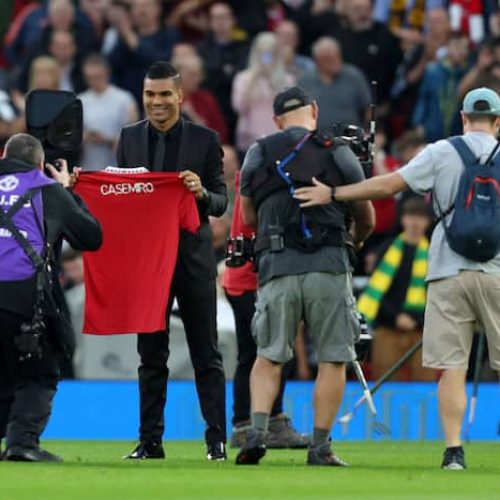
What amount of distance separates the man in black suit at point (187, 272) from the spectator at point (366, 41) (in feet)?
31.3

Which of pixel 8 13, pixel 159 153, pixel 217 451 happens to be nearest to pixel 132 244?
pixel 159 153

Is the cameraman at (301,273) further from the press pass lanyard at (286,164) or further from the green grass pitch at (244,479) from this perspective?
the green grass pitch at (244,479)

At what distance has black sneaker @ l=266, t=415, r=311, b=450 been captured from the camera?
15.6 metres

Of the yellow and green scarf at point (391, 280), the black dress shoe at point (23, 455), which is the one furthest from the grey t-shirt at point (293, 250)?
the yellow and green scarf at point (391, 280)

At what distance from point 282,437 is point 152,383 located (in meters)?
1.93

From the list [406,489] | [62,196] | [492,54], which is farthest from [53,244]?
[492,54]

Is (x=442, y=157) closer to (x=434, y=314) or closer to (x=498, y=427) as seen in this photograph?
(x=434, y=314)

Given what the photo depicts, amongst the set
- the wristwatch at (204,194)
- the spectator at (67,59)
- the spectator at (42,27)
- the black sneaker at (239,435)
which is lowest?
the black sneaker at (239,435)

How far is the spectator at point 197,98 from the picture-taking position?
22891 millimetres

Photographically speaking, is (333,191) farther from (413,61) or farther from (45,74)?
(413,61)

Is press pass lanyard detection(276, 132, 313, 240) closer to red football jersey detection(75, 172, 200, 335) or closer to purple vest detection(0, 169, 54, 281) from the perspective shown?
red football jersey detection(75, 172, 200, 335)

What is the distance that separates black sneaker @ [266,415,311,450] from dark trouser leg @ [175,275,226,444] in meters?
1.56

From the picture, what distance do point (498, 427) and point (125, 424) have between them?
338cm

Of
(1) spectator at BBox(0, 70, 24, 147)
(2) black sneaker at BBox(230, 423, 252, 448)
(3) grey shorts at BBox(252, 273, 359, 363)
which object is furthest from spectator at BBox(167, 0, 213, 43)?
(3) grey shorts at BBox(252, 273, 359, 363)
